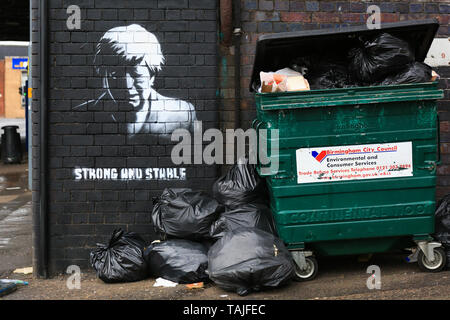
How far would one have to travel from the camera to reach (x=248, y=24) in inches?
212

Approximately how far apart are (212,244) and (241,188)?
576 mm

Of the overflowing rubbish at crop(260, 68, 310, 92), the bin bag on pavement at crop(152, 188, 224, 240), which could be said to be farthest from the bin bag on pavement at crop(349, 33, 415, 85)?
the bin bag on pavement at crop(152, 188, 224, 240)

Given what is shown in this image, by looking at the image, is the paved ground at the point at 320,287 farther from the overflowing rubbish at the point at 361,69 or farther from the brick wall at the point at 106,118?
the overflowing rubbish at the point at 361,69

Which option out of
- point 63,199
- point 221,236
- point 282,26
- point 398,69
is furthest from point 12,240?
point 398,69

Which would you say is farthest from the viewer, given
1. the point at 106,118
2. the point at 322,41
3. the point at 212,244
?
the point at 106,118

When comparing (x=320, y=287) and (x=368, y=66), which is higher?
(x=368, y=66)

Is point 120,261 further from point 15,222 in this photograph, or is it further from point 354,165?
point 15,222

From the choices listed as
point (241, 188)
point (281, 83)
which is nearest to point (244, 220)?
point (241, 188)

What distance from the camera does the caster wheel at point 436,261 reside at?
458 centimetres

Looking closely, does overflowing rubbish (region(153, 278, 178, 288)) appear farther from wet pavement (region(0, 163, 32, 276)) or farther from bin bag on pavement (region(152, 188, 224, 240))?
wet pavement (region(0, 163, 32, 276))

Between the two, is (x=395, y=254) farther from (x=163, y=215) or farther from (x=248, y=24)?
(x=248, y=24)

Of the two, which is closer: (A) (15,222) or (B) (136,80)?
(B) (136,80)

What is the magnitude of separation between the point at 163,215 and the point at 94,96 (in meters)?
1.40

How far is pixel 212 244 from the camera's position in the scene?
4789 mm
